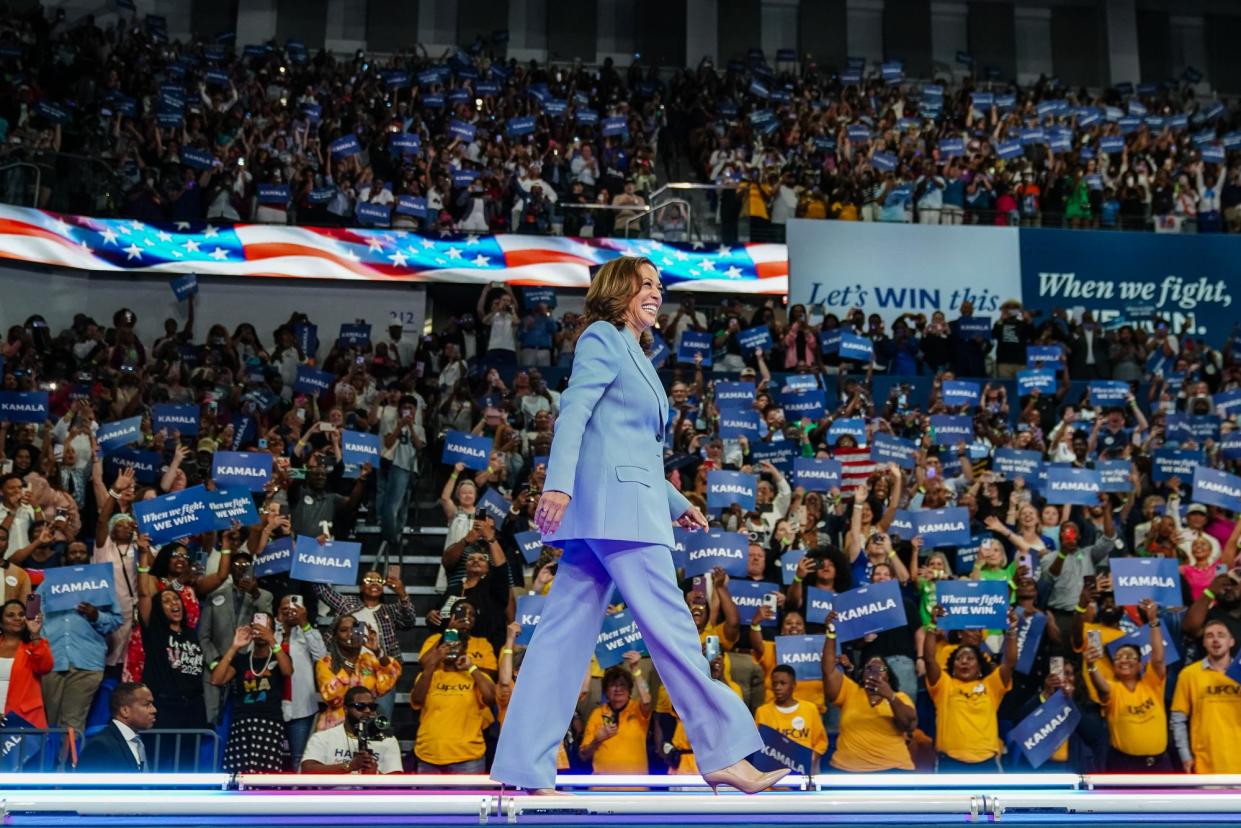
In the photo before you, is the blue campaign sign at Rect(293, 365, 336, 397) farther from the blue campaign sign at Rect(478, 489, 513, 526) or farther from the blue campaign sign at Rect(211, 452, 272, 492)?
the blue campaign sign at Rect(478, 489, 513, 526)

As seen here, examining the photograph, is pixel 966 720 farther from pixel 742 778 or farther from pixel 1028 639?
pixel 742 778

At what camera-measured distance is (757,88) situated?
68.0 ft

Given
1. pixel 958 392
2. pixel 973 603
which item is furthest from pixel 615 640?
pixel 958 392

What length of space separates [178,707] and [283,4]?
61.4 feet

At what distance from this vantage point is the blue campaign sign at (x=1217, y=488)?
10391mm

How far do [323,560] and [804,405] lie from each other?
5904 mm

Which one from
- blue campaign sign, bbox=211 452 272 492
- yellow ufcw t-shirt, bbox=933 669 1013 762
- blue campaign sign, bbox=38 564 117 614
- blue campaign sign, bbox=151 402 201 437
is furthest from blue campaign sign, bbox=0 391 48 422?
yellow ufcw t-shirt, bbox=933 669 1013 762

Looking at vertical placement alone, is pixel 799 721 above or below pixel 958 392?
below

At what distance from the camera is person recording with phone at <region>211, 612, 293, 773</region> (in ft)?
24.1

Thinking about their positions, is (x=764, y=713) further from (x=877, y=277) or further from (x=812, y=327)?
(x=877, y=277)

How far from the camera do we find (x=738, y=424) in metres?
11.9

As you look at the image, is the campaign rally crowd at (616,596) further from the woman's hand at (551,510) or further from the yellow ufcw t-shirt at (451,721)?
the woman's hand at (551,510)

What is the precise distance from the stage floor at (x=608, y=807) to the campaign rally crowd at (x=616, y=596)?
2.02 meters

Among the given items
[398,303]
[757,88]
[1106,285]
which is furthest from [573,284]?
[1106,285]
